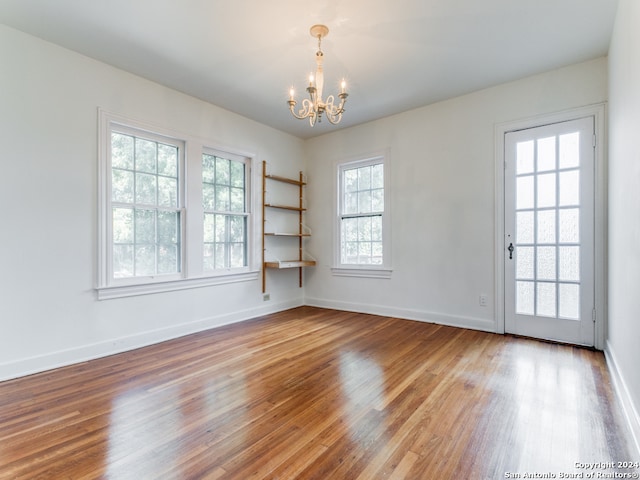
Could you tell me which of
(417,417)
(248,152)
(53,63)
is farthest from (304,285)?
(53,63)

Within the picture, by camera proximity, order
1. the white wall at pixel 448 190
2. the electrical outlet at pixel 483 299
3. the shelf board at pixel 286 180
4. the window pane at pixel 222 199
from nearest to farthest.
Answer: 1. the white wall at pixel 448 190
2. the electrical outlet at pixel 483 299
3. the window pane at pixel 222 199
4. the shelf board at pixel 286 180

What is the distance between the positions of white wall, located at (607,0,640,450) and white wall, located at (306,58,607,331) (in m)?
0.68

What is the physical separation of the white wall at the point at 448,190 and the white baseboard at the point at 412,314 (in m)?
0.01

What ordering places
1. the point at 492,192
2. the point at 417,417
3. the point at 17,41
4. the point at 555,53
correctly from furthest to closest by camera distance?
the point at 492,192 → the point at 555,53 → the point at 17,41 → the point at 417,417

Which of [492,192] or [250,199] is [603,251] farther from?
[250,199]

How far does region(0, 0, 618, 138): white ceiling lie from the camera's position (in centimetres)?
234

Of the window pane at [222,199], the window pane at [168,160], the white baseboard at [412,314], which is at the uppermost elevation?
the window pane at [168,160]

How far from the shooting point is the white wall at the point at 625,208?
1744mm

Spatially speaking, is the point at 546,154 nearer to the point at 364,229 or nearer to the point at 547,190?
the point at 547,190

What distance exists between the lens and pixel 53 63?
274 centimetres

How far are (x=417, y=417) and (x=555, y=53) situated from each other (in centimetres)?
332

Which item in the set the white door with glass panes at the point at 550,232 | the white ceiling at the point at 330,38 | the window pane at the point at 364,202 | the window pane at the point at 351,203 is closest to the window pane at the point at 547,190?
the white door with glass panes at the point at 550,232

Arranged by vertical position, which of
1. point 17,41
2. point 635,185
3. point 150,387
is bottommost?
point 150,387

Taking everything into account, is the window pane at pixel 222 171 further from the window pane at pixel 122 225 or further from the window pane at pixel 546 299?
the window pane at pixel 546 299
